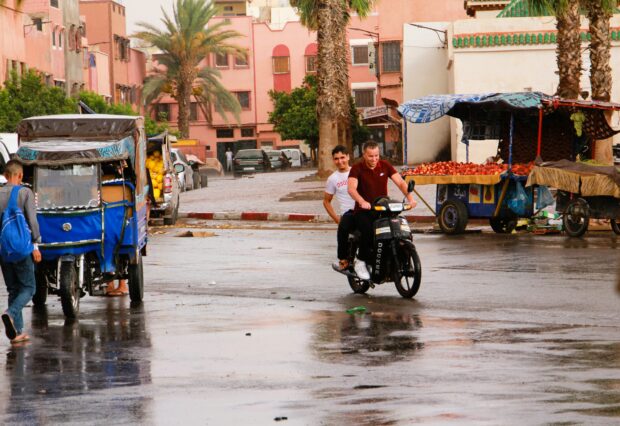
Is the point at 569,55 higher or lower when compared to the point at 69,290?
higher

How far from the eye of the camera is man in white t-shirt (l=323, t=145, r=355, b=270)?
599 inches

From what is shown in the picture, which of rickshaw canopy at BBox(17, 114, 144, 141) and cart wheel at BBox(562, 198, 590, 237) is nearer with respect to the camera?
rickshaw canopy at BBox(17, 114, 144, 141)

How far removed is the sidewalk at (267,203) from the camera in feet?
103

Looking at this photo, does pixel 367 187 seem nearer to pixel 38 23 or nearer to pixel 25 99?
pixel 25 99

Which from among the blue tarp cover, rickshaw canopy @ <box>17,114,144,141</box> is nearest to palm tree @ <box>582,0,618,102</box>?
the blue tarp cover

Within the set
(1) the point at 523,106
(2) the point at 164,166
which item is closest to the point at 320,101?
(2) the point at 164,166

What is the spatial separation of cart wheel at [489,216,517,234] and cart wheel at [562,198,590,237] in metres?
1.76

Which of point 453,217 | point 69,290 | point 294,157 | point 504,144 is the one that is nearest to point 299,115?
point 294,157

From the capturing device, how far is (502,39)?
50.2 m

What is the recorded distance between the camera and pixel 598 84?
29.7m

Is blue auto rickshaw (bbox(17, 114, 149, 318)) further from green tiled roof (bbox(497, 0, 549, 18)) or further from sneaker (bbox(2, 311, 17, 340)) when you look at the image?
green tiled roof (bbox(497, 0, 549, 18))

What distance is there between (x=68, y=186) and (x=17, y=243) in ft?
7.70

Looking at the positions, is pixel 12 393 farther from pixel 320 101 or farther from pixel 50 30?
pixel 50 30

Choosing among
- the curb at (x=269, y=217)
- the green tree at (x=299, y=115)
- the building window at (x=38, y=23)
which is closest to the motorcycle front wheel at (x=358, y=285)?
the curb at (x=269, y=217)
